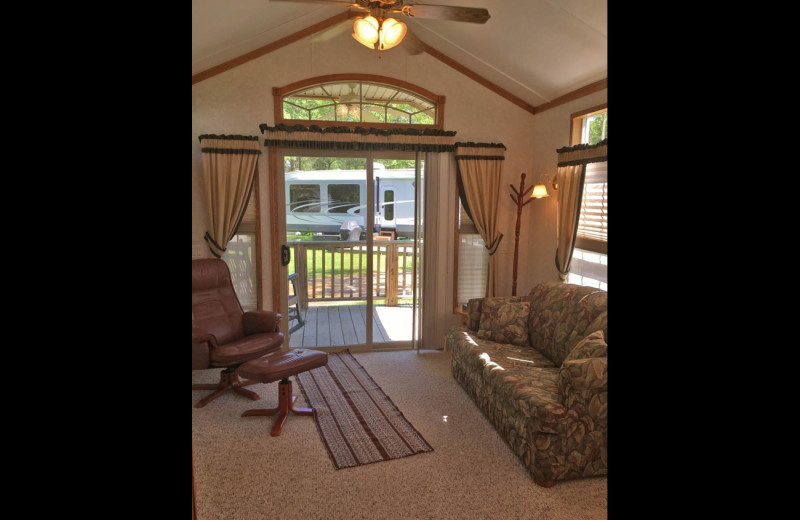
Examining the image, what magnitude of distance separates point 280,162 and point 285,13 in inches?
50.7

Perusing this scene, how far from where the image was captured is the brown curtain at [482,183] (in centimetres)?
461

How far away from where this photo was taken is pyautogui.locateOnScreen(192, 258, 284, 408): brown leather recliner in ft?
10.9

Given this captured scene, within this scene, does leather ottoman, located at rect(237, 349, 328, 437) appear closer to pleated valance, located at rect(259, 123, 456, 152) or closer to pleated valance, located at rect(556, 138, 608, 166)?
pleated valance, located at rect(259, 123, 456, 152)

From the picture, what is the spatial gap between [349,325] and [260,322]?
1.24 metres

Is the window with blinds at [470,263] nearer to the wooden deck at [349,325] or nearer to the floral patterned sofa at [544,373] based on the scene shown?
the wooden deck at [349,325]

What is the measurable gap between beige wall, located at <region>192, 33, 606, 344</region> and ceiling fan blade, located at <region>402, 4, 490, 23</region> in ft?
5.47

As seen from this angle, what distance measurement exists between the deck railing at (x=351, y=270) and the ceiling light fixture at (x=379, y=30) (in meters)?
2.43

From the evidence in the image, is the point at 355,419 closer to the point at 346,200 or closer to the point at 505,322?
the point at 505,322

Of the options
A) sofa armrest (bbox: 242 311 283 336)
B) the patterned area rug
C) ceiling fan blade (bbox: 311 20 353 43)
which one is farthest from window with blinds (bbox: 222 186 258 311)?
ceiling fan blade (bbox: 311 20 353 43)

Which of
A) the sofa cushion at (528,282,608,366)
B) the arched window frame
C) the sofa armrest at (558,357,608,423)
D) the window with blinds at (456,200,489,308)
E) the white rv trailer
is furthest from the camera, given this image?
the window with blinds at (456,200,489,308)

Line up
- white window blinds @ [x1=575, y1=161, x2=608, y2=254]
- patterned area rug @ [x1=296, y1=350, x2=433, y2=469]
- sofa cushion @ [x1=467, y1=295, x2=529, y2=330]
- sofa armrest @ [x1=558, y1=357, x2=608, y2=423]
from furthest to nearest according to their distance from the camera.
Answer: sofa cushion @ [x1=467, y1=295, x2=529, y2=330], white window blinds @ [x1=575, y1=161, x2=608, y2=254], patterned area rug @ [x1=296, y1=350, x2=433, y2=469], sofa armrest @ [x1=558, y1=357, x2=608, y2=423]

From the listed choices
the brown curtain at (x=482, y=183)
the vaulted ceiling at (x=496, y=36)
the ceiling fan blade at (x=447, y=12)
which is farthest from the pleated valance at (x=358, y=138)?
the ceiling fan blade at (x=447, y=12)
